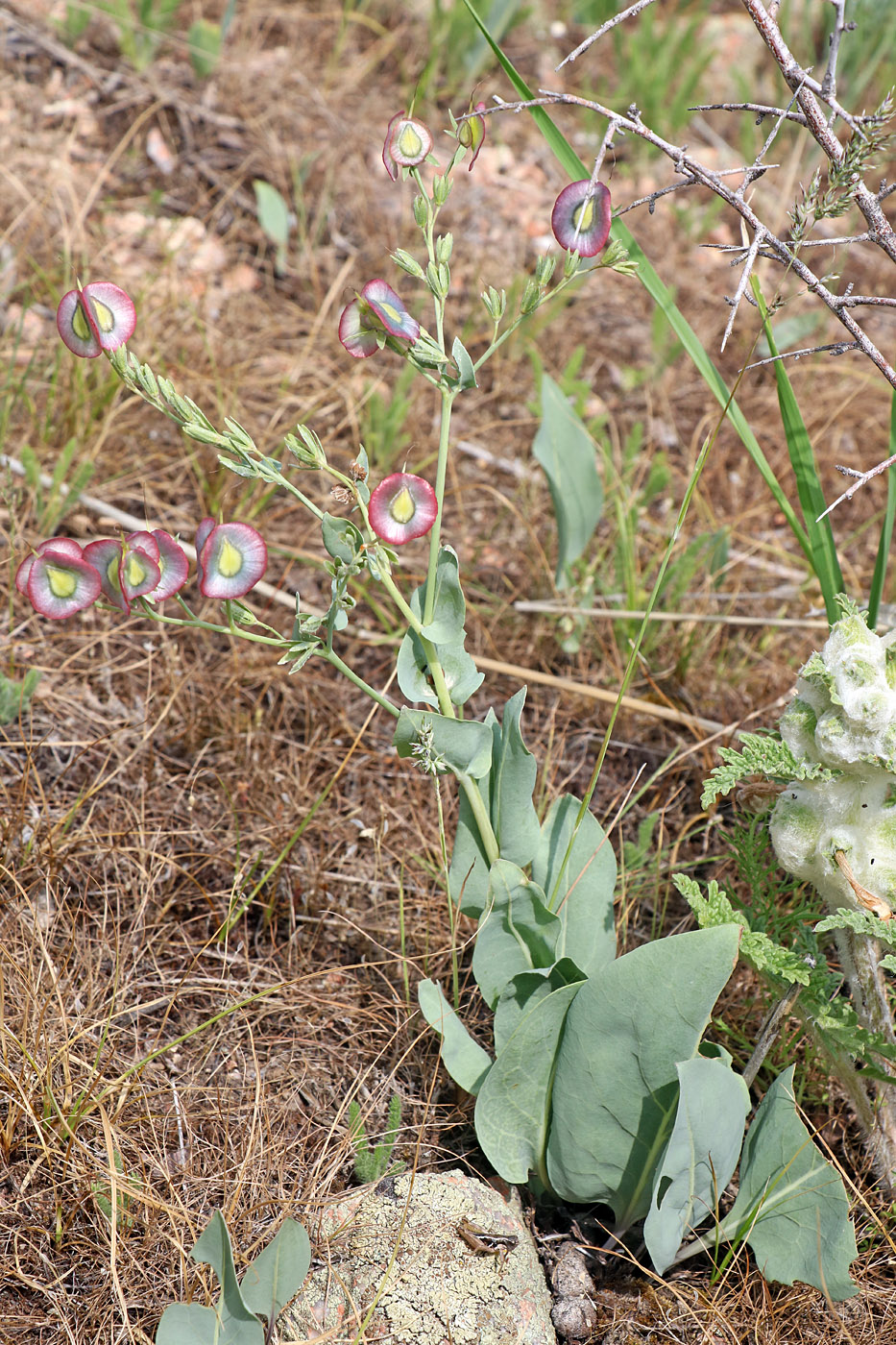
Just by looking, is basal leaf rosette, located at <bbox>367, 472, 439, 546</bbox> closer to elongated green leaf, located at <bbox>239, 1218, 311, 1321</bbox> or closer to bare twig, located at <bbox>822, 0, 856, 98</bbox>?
bare twig, located at <bbox>822, 0, 856, 98</bbox>

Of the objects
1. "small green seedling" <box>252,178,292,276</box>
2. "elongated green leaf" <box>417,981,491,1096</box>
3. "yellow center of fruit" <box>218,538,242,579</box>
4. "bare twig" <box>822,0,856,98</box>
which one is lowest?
"elongated green leaf" <box>417,981,491,1096</box>

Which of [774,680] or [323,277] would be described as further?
[323,277]

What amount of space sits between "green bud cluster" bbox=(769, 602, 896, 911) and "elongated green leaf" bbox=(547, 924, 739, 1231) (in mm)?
144

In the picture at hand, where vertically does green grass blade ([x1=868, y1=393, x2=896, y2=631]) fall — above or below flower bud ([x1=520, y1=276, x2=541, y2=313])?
below

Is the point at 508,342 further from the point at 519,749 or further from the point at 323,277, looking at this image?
the point at 519,749

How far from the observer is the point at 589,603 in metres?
1.90

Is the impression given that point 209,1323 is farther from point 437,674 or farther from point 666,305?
point 666,305

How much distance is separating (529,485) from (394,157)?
120 cm

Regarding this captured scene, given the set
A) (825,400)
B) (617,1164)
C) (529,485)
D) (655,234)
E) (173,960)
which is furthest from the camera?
(655,234)

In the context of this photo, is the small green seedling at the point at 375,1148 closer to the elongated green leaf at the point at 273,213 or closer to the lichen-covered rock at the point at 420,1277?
the lichen-covered rock at the point at 420,1277

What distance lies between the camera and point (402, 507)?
977mm

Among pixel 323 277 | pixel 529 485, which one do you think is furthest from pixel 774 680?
pixel 323 277

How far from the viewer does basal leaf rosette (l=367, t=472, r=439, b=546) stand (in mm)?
961

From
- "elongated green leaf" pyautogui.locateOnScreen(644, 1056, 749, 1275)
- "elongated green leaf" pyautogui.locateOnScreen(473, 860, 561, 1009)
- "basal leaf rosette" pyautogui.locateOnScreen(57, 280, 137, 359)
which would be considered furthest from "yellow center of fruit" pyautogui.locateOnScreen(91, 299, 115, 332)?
"elongated green leaf" pyautogui.locateOnScreen(644, 1056, 749, 1275)
